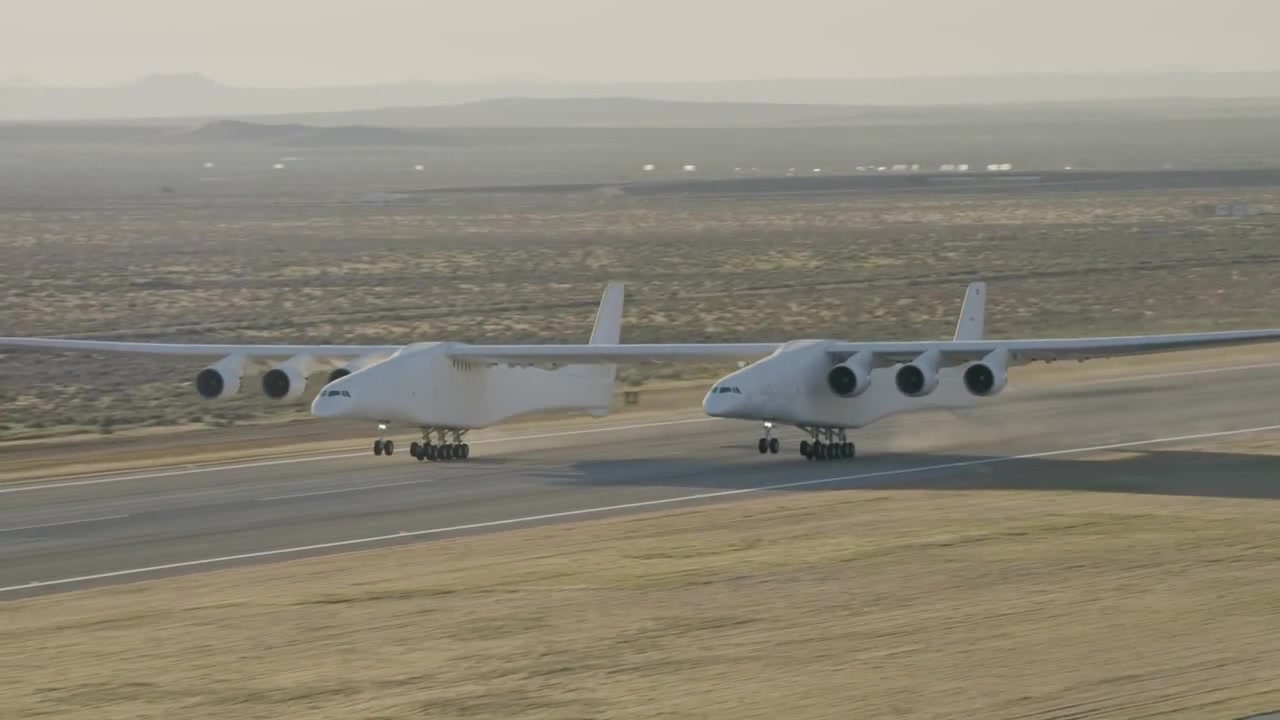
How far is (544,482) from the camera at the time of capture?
35969 mm

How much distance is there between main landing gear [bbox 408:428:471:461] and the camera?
3897 cm

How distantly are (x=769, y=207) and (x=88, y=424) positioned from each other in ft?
308

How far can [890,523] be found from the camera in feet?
99.8

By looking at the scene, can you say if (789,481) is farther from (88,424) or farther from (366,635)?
(88,424)

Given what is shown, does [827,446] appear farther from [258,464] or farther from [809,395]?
[258,464]

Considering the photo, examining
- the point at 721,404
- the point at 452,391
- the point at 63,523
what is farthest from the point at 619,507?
the point at 63,523

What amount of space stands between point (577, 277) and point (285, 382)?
49.9 m

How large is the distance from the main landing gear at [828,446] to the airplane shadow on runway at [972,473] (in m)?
0.22

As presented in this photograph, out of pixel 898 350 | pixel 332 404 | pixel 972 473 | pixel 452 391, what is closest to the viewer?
pixel 332 404

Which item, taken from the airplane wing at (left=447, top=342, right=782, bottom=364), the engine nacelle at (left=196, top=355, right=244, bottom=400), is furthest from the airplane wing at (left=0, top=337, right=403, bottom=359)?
the airplane wing at (left=447, top=342, right=782, bottom=364)

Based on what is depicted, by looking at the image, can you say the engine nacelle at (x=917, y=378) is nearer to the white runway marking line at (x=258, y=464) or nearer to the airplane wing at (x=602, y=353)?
the airplane wing at (x=602, y=353)

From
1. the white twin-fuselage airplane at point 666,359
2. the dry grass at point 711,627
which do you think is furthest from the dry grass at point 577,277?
the dry grass at point 711,627

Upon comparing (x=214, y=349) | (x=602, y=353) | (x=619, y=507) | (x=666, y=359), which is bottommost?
(x=619, y=507)

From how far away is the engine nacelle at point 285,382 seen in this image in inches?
1558
